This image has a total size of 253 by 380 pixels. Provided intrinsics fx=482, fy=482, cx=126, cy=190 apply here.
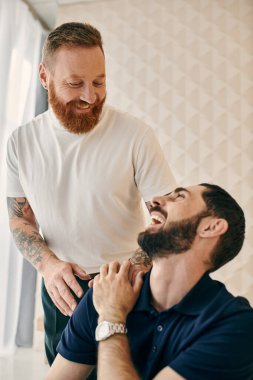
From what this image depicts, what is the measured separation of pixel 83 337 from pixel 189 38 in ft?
10.2

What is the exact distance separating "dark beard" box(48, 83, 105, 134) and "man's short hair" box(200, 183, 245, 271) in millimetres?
551

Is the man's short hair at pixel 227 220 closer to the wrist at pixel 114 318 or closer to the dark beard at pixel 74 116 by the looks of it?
the wrist at pixel 114 318

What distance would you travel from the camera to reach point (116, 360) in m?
1.19

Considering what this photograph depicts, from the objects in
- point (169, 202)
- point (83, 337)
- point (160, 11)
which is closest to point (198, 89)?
point (160, 11)

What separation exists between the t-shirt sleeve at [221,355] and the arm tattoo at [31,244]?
2.17 feet

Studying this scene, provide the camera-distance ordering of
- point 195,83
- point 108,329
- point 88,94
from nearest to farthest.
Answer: point 108,329 → point 88,94 → point 195,83

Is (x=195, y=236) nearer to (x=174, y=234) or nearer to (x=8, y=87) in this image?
(x=174, y=234)

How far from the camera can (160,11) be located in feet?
13.2

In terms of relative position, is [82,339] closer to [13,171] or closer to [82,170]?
[82,170]

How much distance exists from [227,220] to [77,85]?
717mm

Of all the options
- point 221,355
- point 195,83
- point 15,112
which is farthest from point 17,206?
point 195,83

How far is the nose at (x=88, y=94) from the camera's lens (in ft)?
5.45

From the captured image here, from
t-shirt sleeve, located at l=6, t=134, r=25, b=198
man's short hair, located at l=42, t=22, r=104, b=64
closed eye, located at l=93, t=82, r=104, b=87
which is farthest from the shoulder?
t-shirt sleeve, located at l=6, t=134, r=25, b=198

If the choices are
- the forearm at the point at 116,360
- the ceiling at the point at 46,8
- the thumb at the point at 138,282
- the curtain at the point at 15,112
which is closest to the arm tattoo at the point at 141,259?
the thumb at the point at 138,282
